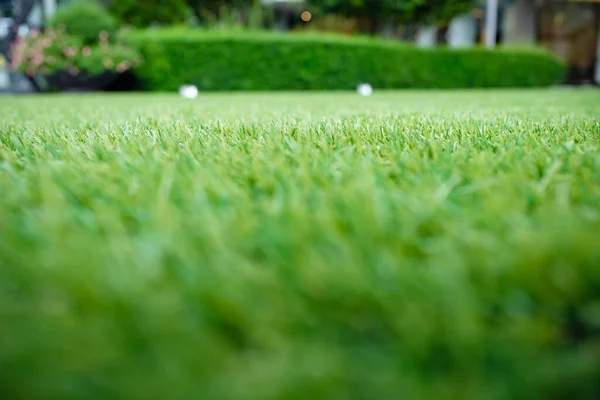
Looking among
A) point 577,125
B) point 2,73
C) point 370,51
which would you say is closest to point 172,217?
point 577,125

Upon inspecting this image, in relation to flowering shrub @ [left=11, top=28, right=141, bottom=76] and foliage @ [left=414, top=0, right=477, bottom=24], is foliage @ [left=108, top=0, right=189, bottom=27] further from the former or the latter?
foliage @ [left=414, top=0, right=477, bottom=24]

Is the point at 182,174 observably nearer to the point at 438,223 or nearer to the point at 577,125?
the point at 438,223

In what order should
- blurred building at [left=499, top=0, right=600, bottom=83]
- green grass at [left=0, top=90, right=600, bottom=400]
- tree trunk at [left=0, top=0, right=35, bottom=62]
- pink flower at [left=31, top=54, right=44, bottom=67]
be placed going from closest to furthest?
green grass at [left=0, top=90, right=600, bottom=400]
pink flower at [left=31, top=54, right=44, bottom=67]
tree trunk at [left=0, top=0, right=35, bottom=62]
blurred building at [left=499, top=0, right=600, bottom=83]

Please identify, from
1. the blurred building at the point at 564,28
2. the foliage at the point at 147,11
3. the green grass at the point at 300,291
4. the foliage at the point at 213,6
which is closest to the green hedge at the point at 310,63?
the foliage at the point at 213,6

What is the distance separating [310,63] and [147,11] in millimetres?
7753

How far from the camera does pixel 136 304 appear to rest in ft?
1.95

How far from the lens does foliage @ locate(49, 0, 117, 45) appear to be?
965cm

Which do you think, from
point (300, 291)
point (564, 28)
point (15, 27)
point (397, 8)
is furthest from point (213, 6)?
point (300, 291)

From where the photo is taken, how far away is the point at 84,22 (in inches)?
380

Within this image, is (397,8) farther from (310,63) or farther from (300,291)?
(300,291)

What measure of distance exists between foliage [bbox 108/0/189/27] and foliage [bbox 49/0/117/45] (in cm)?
658

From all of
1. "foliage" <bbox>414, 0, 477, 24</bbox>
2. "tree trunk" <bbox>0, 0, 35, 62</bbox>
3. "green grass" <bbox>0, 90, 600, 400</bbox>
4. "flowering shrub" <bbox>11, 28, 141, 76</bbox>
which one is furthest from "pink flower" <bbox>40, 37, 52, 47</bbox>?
"foliage" <bbox>414, 0, 477, 24</bbox>

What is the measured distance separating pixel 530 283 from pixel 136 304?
0.49 m

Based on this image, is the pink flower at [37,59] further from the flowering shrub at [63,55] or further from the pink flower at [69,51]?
the pink flower at [69,51]
